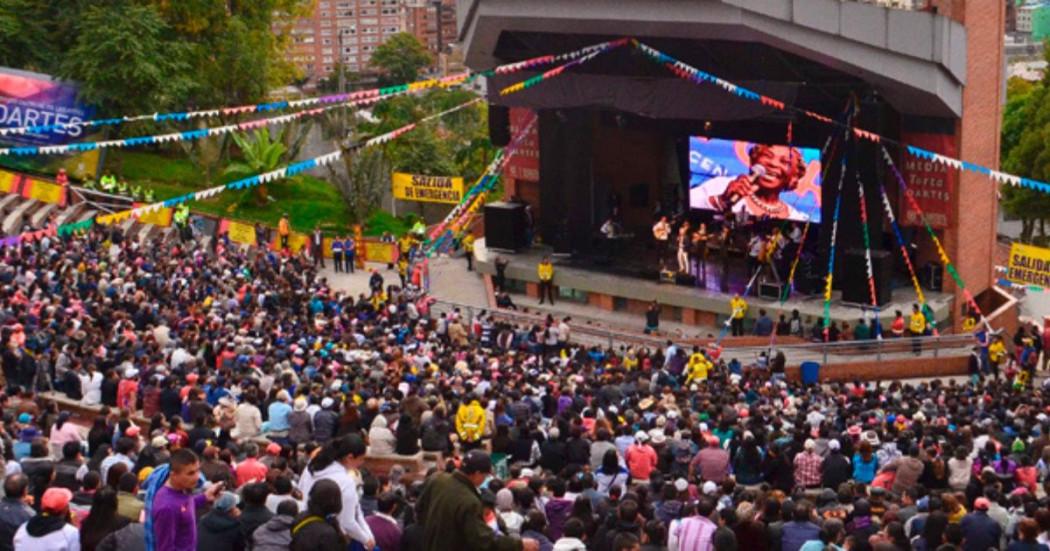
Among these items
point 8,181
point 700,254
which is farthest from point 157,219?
point 700,254

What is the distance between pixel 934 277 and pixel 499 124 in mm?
13081

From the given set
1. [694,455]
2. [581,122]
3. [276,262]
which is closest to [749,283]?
[581,122]

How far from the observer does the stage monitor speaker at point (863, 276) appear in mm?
35969

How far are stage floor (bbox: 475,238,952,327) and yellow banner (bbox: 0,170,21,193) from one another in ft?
42.3

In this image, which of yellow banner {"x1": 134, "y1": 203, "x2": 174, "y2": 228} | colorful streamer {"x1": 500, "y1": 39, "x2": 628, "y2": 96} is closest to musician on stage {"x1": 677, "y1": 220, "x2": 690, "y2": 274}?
colorful streamer {"x1": 500, "y1": 39, "x2": 628, "y2": 96}

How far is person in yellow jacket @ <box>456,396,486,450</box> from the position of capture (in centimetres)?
2091

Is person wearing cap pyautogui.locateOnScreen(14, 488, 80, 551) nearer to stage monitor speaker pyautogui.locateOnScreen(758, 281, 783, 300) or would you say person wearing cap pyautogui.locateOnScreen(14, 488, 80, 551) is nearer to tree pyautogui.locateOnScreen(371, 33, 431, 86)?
stage monitor speaker pyautogui.locateOnScreen(758, 281, 783, 300)

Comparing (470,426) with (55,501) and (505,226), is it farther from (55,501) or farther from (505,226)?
(505,226)

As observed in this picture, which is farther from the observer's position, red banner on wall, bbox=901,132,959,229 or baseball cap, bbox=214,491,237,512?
red banner on wall, bbox=901,132,959,229

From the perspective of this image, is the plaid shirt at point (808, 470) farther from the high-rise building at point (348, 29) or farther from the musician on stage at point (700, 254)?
the high-rise building at point (348, 29)

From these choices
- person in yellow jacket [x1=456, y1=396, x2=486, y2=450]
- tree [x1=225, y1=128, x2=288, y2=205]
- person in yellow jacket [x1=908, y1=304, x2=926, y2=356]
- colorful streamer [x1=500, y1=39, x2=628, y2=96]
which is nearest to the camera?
person in yellow jacket [x1=456, y1=396, x2=486, y2=450]

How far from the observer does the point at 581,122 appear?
4134 centimetres

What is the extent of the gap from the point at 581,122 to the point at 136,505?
28.0 meters

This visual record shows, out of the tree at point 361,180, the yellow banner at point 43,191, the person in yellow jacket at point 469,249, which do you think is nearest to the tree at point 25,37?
the yellow banner at point 43,191
